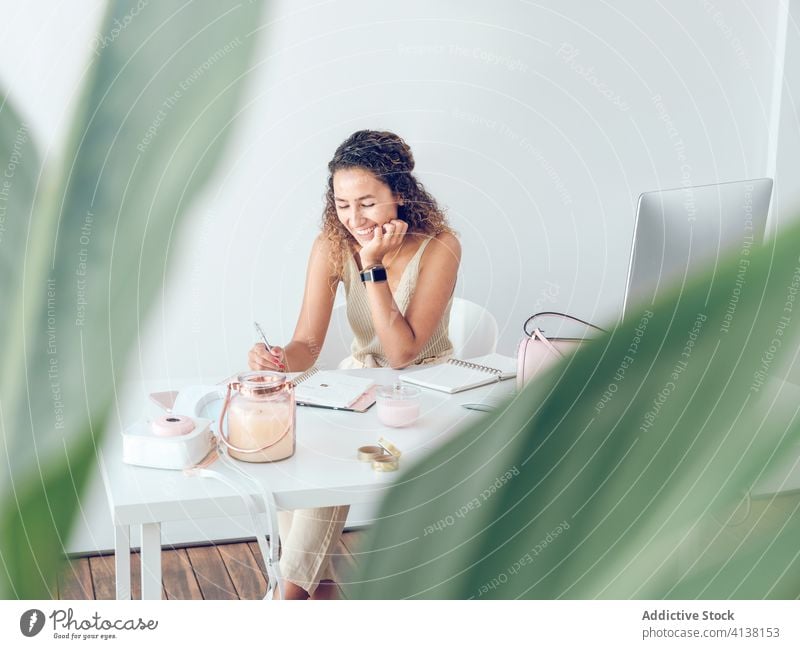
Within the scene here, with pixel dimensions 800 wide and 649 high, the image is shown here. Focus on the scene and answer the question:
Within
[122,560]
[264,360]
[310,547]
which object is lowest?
[310,547]

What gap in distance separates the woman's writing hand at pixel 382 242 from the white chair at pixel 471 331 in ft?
0.51

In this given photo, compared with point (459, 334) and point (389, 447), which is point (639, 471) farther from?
point (459, 334)

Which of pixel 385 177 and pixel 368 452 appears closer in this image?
pixel 368 452

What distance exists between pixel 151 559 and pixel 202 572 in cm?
67

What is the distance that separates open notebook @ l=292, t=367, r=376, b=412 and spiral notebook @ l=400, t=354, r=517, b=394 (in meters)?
0.06

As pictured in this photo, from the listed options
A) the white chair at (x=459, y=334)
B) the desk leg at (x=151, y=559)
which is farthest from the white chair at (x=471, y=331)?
the desk leg at (x=151, y=559)

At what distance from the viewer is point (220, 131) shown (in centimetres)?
15

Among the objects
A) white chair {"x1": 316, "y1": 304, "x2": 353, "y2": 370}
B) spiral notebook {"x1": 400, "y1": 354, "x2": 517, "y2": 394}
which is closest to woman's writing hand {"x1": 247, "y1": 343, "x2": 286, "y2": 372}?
Answer: spiral notebook {"x1": 400, "y1": 354, "x2": 517, "y2": 394}

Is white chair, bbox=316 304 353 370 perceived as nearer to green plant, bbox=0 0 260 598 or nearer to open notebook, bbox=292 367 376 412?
open notebook, bbox=292 367 376 412

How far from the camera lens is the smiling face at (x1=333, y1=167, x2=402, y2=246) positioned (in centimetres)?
119

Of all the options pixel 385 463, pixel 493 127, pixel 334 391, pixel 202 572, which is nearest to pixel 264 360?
pixel 334 391

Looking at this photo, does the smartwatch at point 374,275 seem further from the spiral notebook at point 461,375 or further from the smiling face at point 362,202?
the spiral notebook at point 461,375

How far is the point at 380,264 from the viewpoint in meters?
1.15
